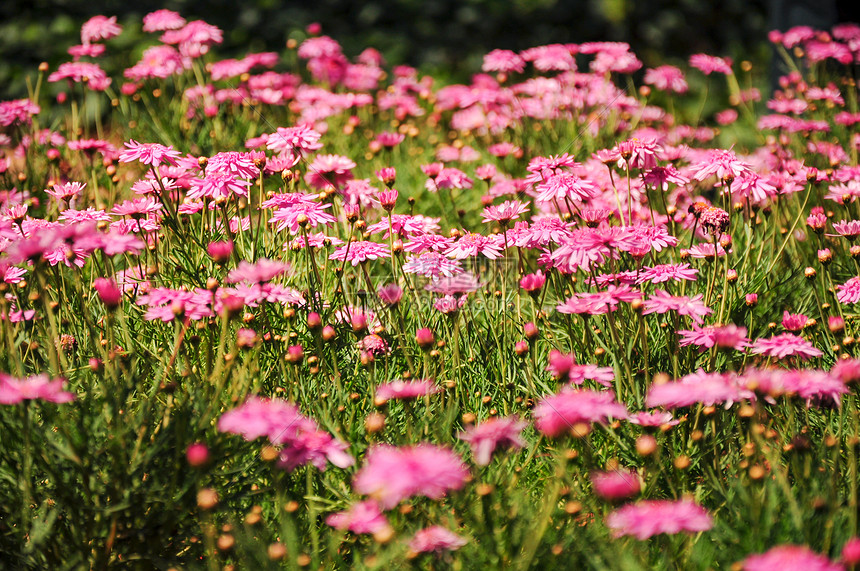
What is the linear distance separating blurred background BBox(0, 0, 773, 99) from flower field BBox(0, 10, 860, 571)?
2.75 metres

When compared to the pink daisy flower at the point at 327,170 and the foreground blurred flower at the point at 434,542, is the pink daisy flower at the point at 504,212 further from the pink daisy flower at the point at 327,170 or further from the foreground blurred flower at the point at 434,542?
the foreground blurred flower at the point at 434,542

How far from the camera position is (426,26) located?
6.24 meters

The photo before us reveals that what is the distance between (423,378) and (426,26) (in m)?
4.87

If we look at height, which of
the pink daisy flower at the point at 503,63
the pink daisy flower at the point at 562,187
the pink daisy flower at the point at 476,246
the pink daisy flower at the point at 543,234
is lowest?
the pink daisy flower at the point at 476,246

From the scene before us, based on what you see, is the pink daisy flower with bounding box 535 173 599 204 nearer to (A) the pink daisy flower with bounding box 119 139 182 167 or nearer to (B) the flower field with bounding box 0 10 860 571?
(B) the flower field with bounding box 0 10 860 571

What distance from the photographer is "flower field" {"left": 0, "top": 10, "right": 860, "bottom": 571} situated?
1.39 meters

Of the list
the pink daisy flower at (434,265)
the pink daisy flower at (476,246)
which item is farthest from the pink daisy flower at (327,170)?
the pink daisy flower at (476,246)

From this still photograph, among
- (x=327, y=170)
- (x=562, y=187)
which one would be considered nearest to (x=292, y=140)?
(x=327, y=170)

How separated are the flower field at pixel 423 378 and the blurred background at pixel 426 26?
2.75m

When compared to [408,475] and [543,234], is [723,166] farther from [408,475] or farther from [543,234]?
[408,475]

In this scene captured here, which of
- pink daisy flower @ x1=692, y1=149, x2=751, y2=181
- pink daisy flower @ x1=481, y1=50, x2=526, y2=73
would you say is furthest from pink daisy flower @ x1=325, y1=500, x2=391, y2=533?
pink daisy flower @ x1=481, y1=50, x2=526, y2=73

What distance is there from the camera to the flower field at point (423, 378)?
1393 mm

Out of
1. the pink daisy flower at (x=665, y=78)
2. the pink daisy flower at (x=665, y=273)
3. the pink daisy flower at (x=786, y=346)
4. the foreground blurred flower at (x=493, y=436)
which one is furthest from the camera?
the pink daisy flower at (x=665, y=78)

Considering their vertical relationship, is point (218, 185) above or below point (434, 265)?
above
